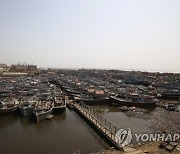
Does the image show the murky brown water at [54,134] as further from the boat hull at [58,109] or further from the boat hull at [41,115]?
the boat hull at [58,109]

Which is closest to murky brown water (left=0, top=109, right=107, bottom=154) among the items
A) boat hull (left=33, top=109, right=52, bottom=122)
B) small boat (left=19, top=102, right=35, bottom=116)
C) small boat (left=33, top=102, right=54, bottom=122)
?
boat hull (left=33, top=109, right=52, bottom=122)

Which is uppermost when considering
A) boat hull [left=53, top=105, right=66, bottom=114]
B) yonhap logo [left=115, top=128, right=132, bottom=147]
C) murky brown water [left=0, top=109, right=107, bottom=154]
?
boat hull [left=53, top=105, right=66, bottom=114]

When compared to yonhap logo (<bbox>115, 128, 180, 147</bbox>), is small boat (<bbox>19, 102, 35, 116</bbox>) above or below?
above

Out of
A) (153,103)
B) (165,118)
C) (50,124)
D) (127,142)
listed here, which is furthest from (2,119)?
(153,103)

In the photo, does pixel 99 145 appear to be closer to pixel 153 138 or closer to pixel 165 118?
pixel 153 138

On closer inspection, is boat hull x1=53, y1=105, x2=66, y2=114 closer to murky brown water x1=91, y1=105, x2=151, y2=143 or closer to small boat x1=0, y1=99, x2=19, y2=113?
small boat x1=0, y1=99, x2=19, y2=113

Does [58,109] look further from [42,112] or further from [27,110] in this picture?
[27,110]

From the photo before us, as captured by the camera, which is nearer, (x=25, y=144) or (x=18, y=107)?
(x=25, y=144)

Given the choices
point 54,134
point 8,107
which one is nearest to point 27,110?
point 8,107
